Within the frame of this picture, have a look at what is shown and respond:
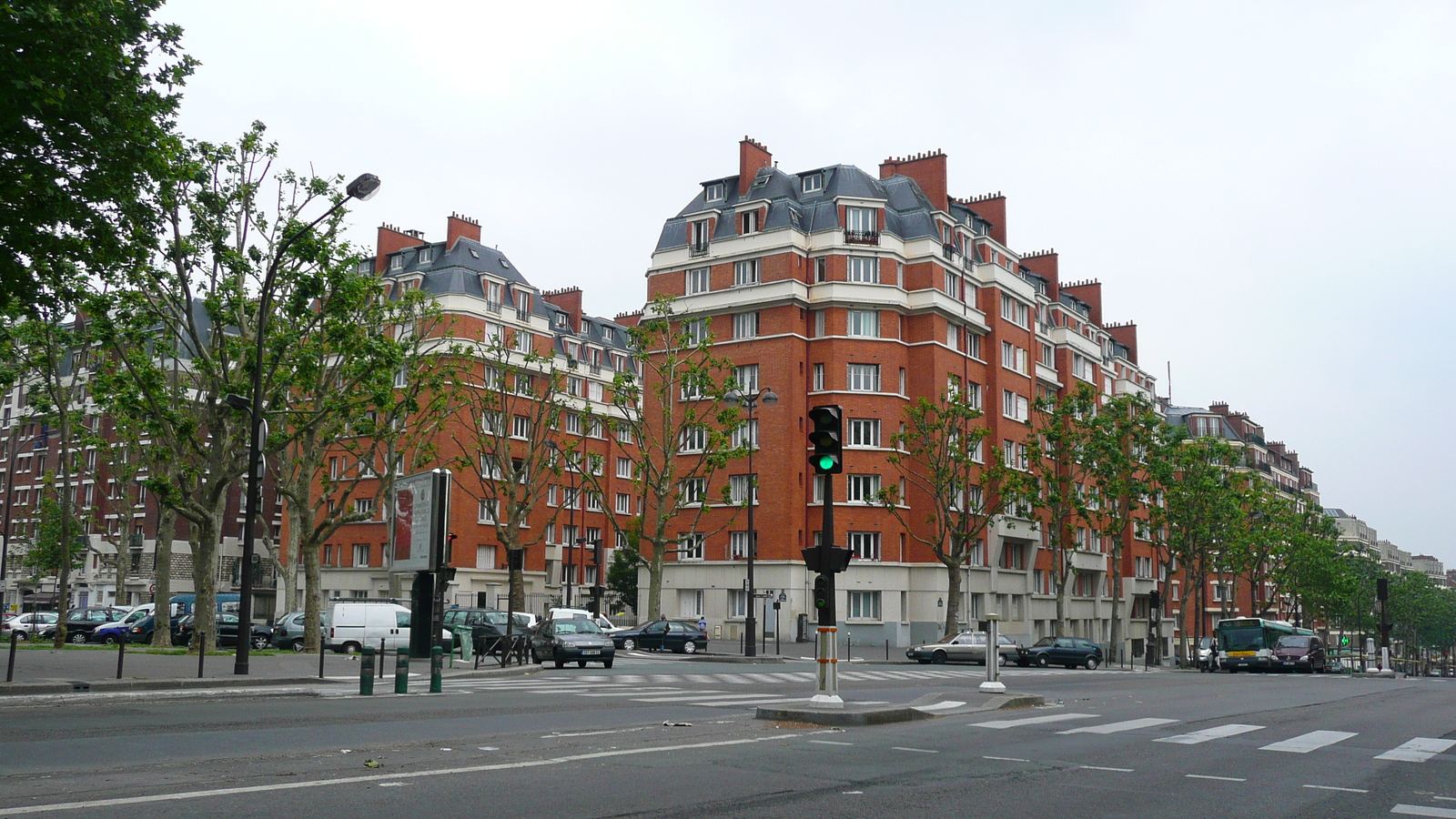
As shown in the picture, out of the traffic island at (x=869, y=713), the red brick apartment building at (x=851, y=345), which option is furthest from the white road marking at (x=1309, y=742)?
the red brick apartment building at (x=851, y=345)

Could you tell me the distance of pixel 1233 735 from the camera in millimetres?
14234

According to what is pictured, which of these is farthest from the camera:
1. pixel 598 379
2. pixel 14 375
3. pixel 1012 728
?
pixel 598 379

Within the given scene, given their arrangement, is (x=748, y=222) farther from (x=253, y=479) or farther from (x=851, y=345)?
(x=253, y=479)

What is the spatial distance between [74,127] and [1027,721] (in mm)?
15715

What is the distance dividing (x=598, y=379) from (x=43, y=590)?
150 feet

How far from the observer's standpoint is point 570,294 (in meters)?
83.1

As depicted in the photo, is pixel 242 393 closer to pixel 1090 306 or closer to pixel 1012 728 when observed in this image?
pixel 1012 728

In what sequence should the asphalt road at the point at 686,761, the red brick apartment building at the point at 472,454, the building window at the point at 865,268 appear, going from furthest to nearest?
the red brick apartment building at the point at 472,454 < the building window at the point at 865,268 < the asphalt road at the point at 686,761

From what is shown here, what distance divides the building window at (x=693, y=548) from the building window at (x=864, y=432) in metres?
8.89

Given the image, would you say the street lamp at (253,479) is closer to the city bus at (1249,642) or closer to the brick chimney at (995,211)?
the city bus at (1249,642)

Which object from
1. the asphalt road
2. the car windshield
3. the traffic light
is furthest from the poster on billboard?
the traffic light

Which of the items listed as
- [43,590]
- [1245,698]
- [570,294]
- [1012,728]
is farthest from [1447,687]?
[43,590]

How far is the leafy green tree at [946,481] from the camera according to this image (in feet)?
165

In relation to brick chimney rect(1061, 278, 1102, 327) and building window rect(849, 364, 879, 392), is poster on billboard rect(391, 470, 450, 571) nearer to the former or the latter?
building window rect(849, 364, 879, 392)
